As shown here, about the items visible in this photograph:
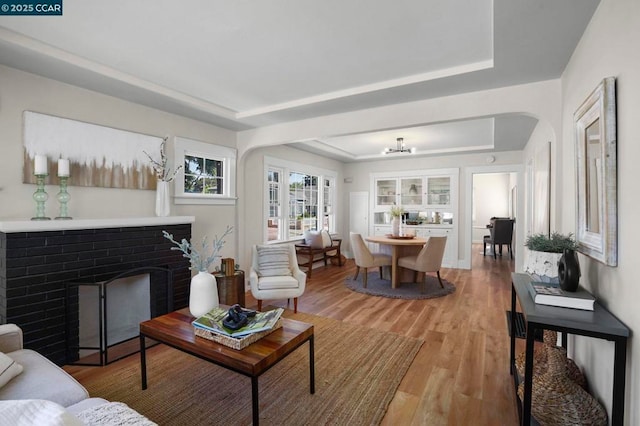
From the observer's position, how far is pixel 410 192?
23.1 feet

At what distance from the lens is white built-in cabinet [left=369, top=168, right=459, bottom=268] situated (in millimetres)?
6527

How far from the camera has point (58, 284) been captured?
2.47 meters

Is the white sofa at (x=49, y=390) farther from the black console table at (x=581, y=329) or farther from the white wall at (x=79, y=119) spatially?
the black console table at (x=581, y=329)

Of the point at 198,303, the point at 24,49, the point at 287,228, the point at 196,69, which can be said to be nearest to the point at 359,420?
the point at 198,303

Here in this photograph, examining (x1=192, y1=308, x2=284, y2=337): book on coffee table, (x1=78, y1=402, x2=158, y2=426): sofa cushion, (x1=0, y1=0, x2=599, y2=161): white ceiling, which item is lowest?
(x1=78, y1=402, x2=158, y2=426): sofa cushion

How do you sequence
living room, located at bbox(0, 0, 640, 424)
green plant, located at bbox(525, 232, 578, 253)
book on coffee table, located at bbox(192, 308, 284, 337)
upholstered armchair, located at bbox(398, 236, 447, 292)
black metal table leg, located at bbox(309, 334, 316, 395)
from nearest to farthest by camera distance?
1. living room, located at bbox(0, 0, 640, 424)
2. green plant, located at bbox(525, 232, 578, 253)
3. book on coffee table, located at bbox(192, 308, 284, 337)
4. black metal table leg, located at bbox(309, 334, 316, 395)
5. upholstered armchair, located at bbox(398, 236, 447, 292)

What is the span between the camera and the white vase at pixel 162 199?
10.9 feet

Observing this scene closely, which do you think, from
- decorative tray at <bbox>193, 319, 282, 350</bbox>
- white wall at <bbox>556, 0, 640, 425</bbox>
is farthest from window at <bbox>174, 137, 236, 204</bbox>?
white wall at <bbox>556, 0, 640, 425</bbox>

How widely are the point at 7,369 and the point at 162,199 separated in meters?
2.15

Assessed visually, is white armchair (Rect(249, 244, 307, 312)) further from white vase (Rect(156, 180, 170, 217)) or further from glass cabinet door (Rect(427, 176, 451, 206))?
glass cabinet door (Rect(427, 176, 451, 206))

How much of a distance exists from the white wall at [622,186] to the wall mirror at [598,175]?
0.09 feet

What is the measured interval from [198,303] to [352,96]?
7.67 ft

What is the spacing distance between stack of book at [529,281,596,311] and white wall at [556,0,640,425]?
82mm

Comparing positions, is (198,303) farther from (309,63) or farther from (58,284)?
(309,63)
